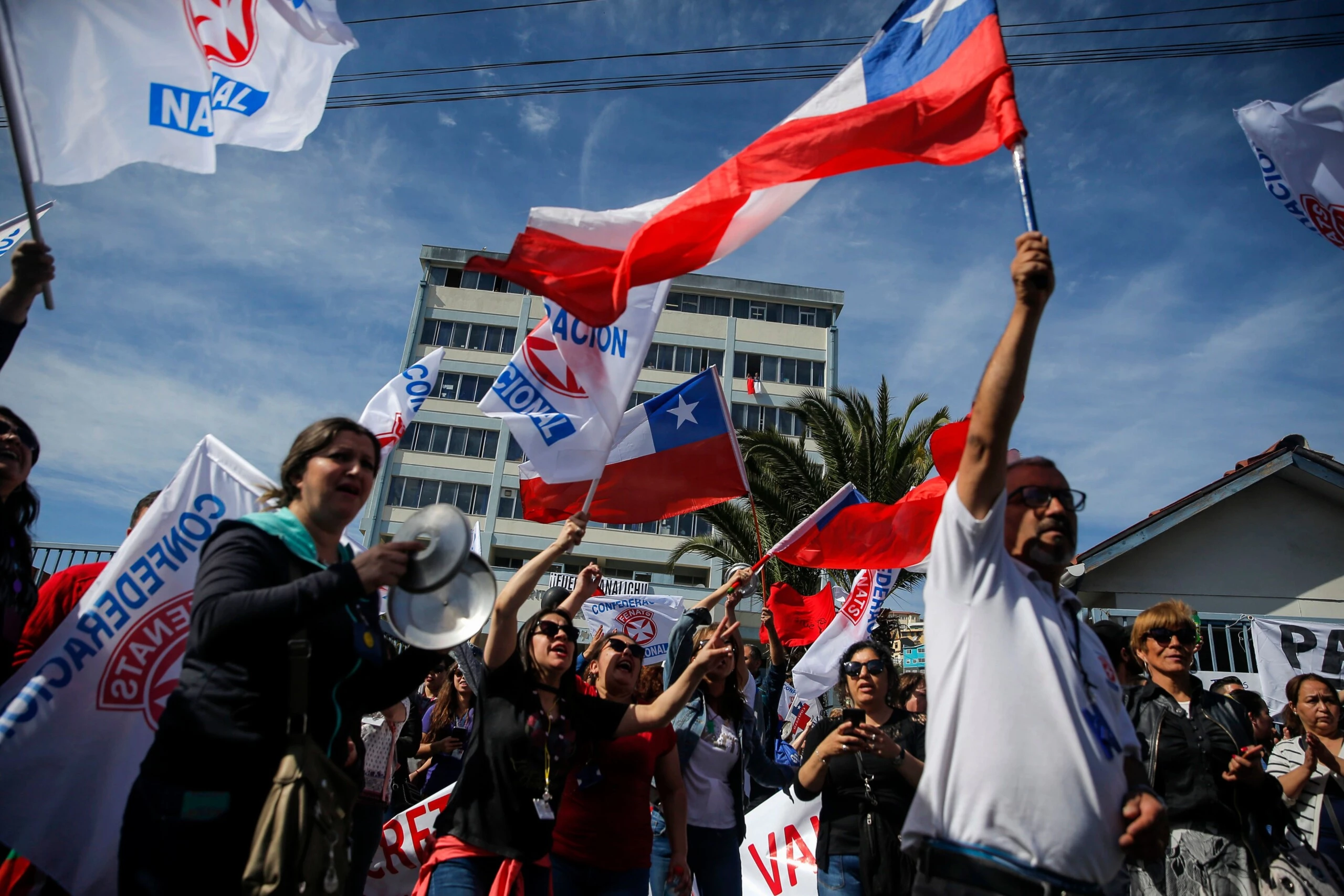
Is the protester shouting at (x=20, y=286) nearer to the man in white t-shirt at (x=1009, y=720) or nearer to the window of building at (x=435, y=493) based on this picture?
the man in white t-shirt at (x=1009, y=720)

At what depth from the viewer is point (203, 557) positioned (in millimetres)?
2330

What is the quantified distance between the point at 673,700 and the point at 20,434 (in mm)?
2942

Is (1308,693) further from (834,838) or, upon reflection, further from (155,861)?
(155,861)

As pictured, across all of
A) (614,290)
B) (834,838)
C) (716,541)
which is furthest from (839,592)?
(716,541)

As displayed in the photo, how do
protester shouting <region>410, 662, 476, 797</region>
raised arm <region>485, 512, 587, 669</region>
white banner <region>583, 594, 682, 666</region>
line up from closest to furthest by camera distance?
raised arm <region>485, 512, 587, 669</region>
protester shouting <region>410, 662, 476, 797</region>
white banner <region>583, 594, 682, 666</region>

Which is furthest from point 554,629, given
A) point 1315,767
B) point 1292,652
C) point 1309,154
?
point 1292,652

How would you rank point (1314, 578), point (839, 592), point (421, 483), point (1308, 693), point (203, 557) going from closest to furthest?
point (203, 557) < point (1308, 693) < point (839, 592) < point (1314, 578) < point (421, 483)

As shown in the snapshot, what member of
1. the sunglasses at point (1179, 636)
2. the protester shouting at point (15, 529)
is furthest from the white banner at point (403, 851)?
the sunglasses at point (1179, 636)

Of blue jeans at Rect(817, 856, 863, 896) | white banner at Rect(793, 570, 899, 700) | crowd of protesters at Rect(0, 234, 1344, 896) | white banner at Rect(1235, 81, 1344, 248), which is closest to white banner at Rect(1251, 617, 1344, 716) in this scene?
crowd of protesters at Rect(0, 234, 1344, 896)

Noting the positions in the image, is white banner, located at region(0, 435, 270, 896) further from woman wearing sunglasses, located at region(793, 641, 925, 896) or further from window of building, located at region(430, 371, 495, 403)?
window of building, located at region(430, 371, 495, 403)

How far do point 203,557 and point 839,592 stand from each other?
10.6 m

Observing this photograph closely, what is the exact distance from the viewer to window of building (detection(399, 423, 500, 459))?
4228 centimetres

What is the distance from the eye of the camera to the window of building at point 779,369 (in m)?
45.6

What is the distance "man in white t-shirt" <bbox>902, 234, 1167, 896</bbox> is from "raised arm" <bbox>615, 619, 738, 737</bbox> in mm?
1683
